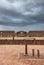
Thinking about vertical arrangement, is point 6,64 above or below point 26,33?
below

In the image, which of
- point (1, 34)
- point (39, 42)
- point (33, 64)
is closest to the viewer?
point (39, 42)

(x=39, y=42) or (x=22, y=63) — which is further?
(x=22, y=63)

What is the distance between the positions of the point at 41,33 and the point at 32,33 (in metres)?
1.66

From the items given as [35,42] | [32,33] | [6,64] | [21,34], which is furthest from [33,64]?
[21,34]

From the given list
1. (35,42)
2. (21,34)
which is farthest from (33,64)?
(21,34)

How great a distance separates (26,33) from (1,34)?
4.20 m

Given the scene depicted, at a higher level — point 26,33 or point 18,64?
point 26,33

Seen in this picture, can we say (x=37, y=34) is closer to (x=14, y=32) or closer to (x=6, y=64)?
(x=14, y=32)

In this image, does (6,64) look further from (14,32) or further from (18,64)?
Answer: (14,32)

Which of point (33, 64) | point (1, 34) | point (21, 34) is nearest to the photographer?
point (33, 64)

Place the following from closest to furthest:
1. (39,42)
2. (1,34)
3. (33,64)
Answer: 1. (39,42)
2. (33,64)
3. (1,34)

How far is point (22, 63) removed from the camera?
20.9 feet

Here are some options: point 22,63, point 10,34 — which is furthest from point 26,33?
point 22,63

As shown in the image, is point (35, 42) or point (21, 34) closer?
point (35, 42)
